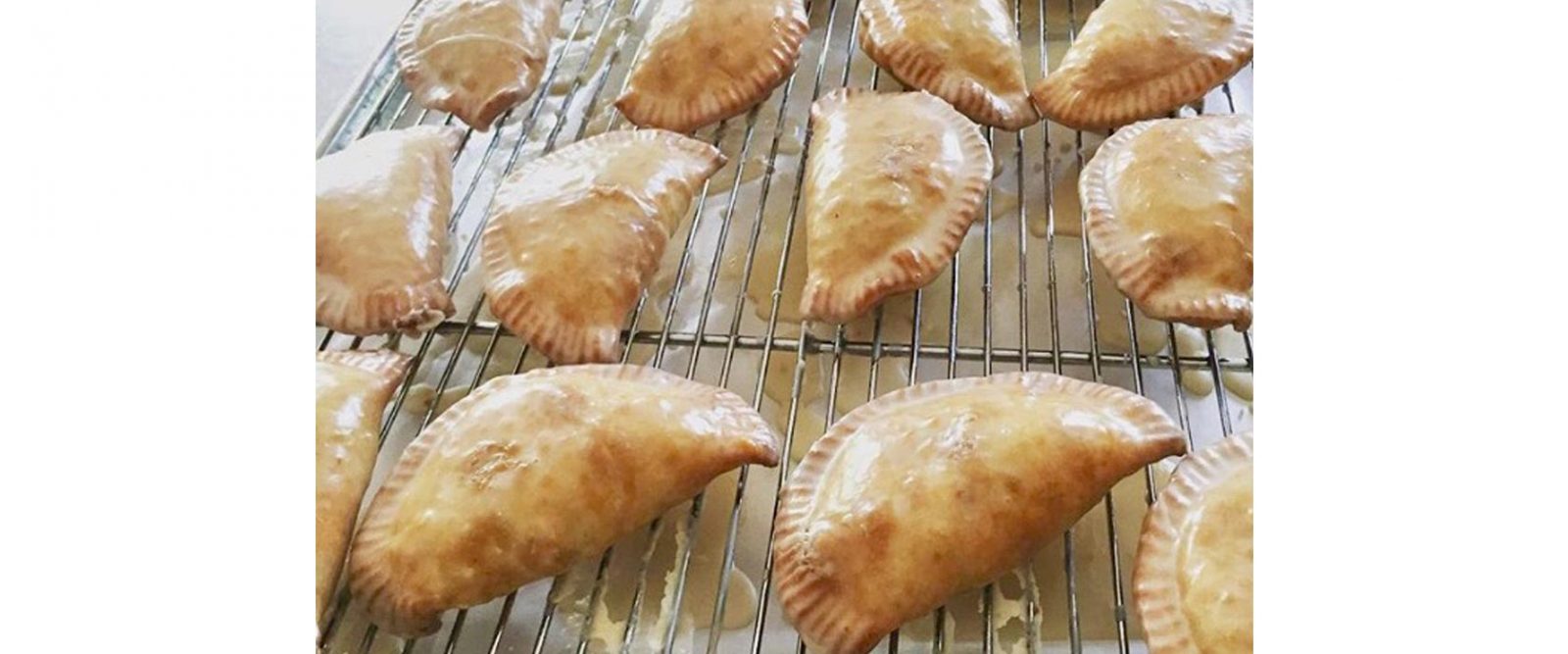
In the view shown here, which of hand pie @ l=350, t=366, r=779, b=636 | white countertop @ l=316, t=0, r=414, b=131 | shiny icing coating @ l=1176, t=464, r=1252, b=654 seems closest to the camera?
shiny icing coating @ l=1176, t=464, r=1252, b=654

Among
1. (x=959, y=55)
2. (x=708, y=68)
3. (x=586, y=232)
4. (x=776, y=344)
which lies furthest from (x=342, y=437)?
(x=959, y=55)

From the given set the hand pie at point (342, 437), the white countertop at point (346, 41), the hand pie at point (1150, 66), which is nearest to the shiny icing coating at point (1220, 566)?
the hand pie at point (1150, 66)

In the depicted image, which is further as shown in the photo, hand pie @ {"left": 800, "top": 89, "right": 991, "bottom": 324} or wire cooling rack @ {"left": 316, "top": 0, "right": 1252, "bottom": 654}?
hand pie @ {"left": 800, "top": 89, "right": 991, "bottom": 324}

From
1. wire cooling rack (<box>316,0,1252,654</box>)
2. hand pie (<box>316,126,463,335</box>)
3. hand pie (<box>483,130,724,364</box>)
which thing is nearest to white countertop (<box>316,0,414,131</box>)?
wire cooling rack (<box>316,0,1252,654</box>)

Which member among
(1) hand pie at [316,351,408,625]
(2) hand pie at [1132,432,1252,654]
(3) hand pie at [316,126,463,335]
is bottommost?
(1) hand pie at [316,351,408,625]

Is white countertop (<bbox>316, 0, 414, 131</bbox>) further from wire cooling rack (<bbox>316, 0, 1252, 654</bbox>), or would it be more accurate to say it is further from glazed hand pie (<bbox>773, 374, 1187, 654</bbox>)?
glazed hand pie (<bbox>773, 374, 1187, 654</bbox>)
